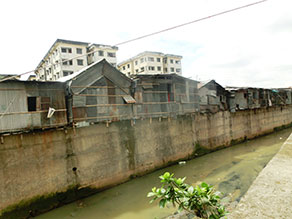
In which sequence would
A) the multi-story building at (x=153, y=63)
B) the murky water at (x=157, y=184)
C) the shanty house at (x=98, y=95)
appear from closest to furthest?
the murky water at (x=157, y=184)
the shanty house at (x=98, y=95)
the multi-story building at (x=153, y=63)

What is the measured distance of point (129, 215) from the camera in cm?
738

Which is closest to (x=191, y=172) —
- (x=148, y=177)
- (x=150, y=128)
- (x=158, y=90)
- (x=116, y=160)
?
(x=148, y=177)

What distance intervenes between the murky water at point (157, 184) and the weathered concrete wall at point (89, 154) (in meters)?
0.54

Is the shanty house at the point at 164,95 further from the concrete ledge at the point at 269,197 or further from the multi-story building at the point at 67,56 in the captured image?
the multi-story building at the point at 67,56

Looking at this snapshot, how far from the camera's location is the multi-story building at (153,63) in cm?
3809

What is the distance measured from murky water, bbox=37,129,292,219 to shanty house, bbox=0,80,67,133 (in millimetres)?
3900

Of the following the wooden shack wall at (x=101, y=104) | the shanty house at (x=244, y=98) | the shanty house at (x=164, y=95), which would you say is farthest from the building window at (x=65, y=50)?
the shanty house at (x=244, y=98)

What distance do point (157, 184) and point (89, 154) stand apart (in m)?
3.98

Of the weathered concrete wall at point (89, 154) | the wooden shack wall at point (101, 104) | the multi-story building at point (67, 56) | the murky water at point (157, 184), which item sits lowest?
the murky water at point (157, 184)

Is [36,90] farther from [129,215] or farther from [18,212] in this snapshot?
[129,215]

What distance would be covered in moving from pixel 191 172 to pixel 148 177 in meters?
2.79

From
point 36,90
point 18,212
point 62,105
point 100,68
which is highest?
point 100,68

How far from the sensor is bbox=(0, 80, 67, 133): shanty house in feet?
24.0

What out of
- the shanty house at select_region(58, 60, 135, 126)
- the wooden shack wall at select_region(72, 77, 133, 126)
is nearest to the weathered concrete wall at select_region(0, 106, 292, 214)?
the wooden shack wall at select_region(72, 77, 133, 126)
